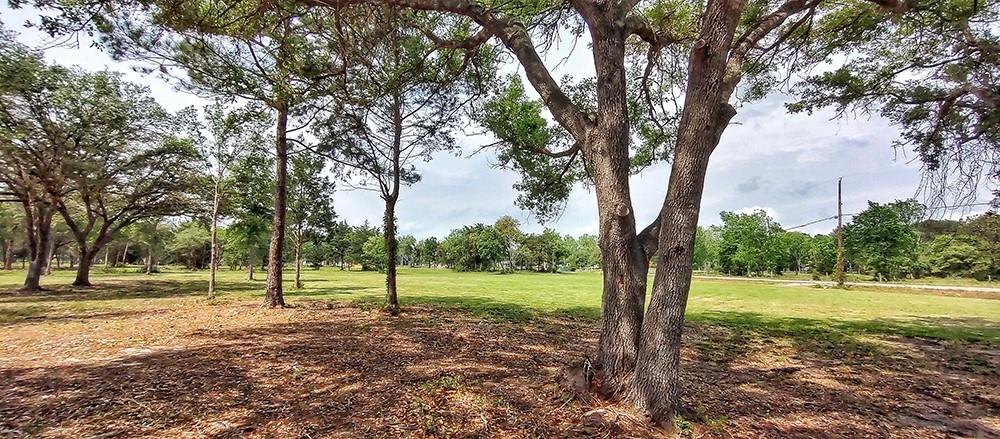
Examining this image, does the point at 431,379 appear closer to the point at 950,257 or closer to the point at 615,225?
the point at 615,225

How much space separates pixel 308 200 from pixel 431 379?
1548 centimetres

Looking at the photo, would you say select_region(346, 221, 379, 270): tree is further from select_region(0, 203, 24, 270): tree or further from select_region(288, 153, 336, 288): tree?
Answer: select_region(288, 153, 336, 288): tree

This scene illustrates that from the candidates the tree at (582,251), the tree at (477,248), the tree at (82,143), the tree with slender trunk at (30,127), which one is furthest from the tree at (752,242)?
the tree with slender trunk at (30,127)

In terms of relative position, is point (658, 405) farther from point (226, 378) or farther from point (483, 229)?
point (483, 229)

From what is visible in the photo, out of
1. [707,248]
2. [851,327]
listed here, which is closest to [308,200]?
[851,327]

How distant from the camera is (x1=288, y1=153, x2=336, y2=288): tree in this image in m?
14.7

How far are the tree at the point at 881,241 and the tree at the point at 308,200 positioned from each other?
44.6 metres

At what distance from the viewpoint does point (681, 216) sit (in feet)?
11.4

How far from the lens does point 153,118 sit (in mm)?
16359

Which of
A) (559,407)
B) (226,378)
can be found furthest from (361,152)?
(559,407)

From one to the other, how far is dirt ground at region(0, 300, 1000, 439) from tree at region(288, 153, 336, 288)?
296 inches

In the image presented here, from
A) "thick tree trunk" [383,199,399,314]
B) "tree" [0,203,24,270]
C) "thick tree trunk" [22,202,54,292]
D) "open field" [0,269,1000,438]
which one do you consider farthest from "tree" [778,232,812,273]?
"tree" [0,203,24,270]

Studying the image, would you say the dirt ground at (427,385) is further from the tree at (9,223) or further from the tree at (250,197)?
the tree at (9,223)

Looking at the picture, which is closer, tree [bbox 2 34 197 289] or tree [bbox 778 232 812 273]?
tree [bbox 2 34 197 289]
